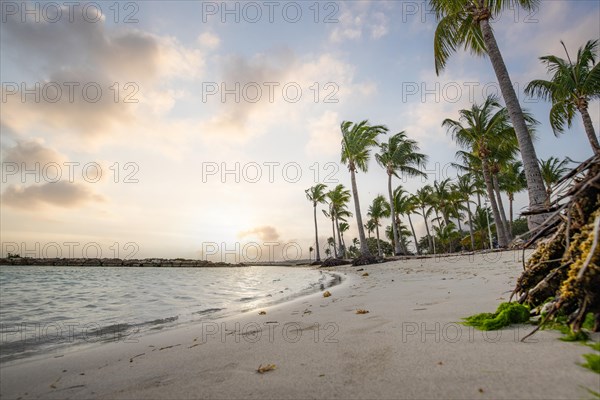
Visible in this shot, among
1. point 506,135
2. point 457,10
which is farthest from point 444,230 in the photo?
point 457,10

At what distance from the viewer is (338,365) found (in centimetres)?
172

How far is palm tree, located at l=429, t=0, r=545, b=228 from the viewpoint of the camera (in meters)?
7.77

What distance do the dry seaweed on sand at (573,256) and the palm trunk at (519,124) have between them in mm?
6338

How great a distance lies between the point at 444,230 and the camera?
146 ft

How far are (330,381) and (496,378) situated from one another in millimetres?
769

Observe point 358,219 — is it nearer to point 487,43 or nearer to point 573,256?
point 487,43

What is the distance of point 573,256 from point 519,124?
320 inches

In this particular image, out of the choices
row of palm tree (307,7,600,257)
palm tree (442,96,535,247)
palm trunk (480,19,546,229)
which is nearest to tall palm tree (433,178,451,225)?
row of palm tree (307,7,600,257)

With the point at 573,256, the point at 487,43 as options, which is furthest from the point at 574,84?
the point at 573,256

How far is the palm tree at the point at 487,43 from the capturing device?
7.77 metres

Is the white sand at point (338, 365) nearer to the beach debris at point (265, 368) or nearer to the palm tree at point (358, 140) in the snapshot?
the beach debris at point (265, 368)

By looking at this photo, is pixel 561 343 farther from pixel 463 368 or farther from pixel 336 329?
pixel 336 329

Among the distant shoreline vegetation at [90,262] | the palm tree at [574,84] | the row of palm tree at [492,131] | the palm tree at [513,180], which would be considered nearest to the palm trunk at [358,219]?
the row of palm tree at [492,131]

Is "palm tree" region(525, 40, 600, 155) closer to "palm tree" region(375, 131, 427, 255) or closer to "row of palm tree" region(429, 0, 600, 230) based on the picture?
"row of palm tree" region(429, 0, 600, 230)
